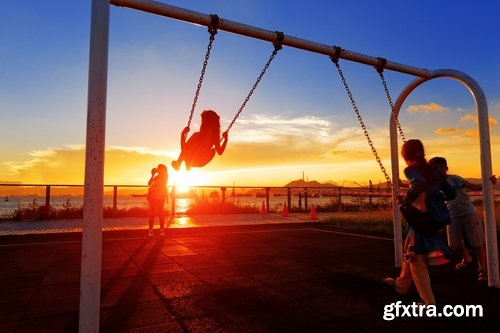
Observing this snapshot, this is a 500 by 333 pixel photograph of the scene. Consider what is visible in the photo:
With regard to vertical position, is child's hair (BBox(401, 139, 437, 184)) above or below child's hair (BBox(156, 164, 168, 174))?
below

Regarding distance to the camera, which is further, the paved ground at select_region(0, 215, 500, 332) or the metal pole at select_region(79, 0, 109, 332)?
the paved ground at select_region(0, 215, 500, 332)

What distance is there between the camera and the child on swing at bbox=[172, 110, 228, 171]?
5.62 meters

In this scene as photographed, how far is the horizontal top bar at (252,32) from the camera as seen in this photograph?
13.2 feet

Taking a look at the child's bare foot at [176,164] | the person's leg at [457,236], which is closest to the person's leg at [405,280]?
the person's leg at [457,236]

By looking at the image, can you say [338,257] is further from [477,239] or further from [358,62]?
[358,62]

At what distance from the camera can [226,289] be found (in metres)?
4.75

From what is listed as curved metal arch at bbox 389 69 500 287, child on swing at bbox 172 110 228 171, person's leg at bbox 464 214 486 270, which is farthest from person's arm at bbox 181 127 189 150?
person's leg at bbox 464 214 486 270

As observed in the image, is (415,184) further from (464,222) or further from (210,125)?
(210,125)

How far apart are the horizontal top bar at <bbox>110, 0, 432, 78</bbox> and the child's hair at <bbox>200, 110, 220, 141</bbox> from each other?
143 cm

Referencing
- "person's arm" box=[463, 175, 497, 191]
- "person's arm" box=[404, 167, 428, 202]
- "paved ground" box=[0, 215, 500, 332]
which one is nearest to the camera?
"paved ground" box=[0, 215, 500, 332]

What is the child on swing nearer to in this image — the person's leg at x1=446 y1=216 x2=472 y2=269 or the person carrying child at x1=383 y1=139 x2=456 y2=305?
the person carrying child at x1=383 y1=139 x2=456 y2=305

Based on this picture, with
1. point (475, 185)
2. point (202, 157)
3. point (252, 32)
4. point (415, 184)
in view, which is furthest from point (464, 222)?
point (252, 32)

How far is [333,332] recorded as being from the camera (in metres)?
3.29

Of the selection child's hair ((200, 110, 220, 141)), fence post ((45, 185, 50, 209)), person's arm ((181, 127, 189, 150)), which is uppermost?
child's hair ((200, 110, 220, 141))
